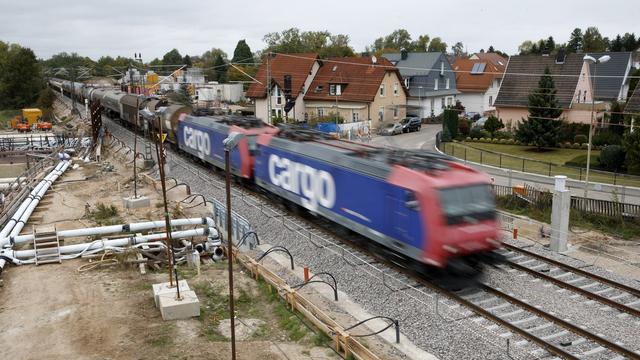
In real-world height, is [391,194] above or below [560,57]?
below

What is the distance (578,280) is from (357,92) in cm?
4507

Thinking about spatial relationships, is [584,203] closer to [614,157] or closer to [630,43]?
[614,157]

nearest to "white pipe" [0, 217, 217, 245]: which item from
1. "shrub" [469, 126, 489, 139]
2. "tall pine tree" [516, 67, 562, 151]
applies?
"tall pine tree" [516, 67, 562, 151]

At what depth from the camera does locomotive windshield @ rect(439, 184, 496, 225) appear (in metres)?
14.8

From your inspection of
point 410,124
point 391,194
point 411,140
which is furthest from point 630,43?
point 391,194

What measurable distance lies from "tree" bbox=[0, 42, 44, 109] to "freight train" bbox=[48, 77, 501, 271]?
3348 inches

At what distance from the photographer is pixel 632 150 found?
3350 cm

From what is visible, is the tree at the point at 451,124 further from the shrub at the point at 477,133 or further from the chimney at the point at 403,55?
the chimney at the point at 403,55

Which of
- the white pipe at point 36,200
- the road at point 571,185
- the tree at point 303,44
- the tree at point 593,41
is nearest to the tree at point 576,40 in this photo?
the tree at point 593,41

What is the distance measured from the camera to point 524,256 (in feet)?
64.2

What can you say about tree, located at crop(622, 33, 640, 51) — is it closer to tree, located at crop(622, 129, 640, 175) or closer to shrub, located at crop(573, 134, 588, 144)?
shrub, located at crop(573, 134, 588, 144)

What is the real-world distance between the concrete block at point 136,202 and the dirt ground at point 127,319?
7.29 metres

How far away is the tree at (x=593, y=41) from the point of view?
398 ft

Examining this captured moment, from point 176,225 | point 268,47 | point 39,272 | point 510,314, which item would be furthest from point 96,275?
point 268,47
